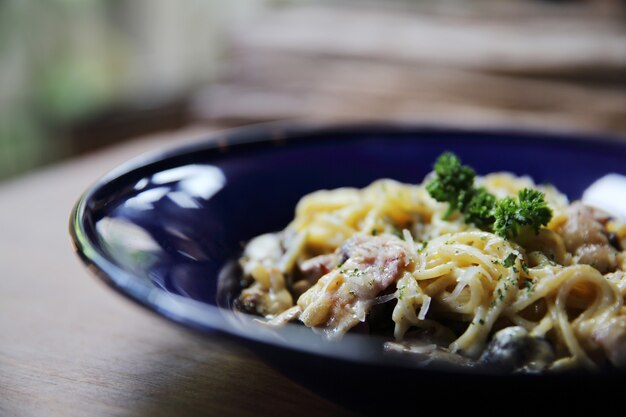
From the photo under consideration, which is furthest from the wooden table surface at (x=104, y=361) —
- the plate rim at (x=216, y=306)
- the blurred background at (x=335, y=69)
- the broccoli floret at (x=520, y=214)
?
the blurred background at (x=335, y=69)

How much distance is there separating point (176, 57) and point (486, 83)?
3481 millimetres

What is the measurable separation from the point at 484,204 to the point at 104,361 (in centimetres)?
95

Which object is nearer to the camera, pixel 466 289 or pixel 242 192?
pixel 466 289

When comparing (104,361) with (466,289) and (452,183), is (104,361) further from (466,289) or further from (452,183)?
(452,183)

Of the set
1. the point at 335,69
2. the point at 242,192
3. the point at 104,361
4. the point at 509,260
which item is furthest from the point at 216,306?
the point at 335,69

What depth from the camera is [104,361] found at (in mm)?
1617

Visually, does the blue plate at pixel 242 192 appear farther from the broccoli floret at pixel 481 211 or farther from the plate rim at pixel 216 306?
the broccoli floret at pixel 481 211

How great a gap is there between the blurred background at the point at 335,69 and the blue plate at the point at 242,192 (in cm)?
172

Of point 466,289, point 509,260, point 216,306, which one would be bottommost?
point 216,306

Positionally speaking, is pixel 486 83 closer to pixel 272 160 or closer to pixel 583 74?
pixel 583 74

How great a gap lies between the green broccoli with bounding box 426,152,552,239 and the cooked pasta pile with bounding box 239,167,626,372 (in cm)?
3

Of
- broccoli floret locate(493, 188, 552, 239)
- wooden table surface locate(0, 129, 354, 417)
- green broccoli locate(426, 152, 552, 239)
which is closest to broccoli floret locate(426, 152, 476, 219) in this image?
green broccoli locate(426, 152, 552, 239)

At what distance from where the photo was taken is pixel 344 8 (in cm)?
580

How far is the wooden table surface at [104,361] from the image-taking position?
141 cm
